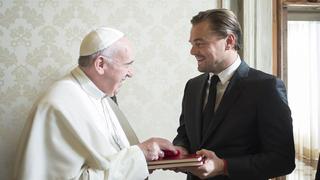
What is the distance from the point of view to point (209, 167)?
1731mm

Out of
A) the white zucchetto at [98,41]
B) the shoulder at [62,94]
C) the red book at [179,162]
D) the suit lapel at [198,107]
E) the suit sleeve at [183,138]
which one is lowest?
the suit sleeve at [183,138]

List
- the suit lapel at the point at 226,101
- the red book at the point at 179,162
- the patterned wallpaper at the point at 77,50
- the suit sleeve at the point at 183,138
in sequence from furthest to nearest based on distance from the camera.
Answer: the patterned wallpaper at the point at 77,50 < the suit sleeve at the point at 183,138 < the suit lapel at the point at 226,101 < the red book at the point at 179,162

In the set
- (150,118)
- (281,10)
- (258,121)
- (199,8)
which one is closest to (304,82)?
(281,10)

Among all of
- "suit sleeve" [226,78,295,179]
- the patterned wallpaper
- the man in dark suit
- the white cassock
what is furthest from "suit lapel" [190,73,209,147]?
the patterned wallpaper

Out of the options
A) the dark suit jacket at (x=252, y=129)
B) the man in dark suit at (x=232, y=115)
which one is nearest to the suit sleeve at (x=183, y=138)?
the man in dark suit at (x=232, y=115)

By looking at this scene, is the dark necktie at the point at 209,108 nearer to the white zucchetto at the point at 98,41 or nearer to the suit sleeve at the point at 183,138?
the suit sleeve at the point at 183,138

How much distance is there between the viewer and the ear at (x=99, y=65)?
183 centimetres

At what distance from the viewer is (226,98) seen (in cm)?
188

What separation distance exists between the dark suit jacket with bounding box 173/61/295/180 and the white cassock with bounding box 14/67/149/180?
0.42m

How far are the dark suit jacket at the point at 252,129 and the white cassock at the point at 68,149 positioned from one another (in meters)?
0.42

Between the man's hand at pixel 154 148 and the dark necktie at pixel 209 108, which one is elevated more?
the dark necktie at pixel 209 108

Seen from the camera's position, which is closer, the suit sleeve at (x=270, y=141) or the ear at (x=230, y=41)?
the suit sleeve at (x=270, y=141)

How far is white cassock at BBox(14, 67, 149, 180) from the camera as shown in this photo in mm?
1635

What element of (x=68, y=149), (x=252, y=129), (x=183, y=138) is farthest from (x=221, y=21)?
(x=68, y=149)
